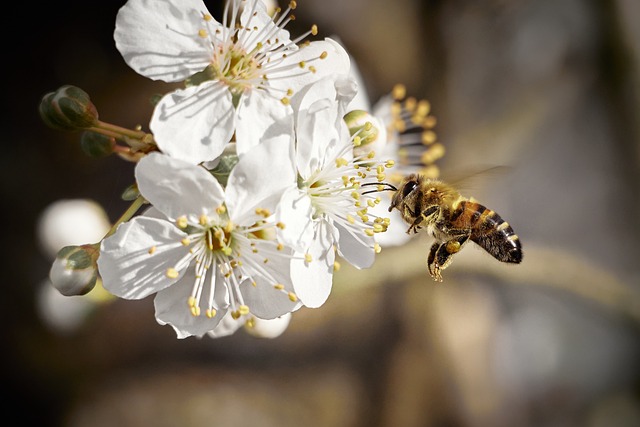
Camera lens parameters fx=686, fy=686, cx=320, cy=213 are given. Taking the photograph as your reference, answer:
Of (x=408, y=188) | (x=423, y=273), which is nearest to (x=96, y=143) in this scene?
(x=408, y=188)

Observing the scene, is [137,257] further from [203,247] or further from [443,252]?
[443,252]

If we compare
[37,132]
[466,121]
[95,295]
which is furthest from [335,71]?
[466,121]

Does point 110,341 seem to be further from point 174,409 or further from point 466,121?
point 466,121

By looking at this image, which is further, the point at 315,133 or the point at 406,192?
the point at 406,192

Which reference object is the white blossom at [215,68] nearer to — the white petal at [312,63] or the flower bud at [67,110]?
the white petal at [312,63]

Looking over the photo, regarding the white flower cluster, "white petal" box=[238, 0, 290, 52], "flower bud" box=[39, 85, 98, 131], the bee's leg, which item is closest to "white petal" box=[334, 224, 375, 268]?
the white flower cluster

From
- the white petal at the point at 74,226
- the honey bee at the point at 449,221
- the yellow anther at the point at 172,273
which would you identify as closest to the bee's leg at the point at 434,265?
the honey bee at the point at 449,221
